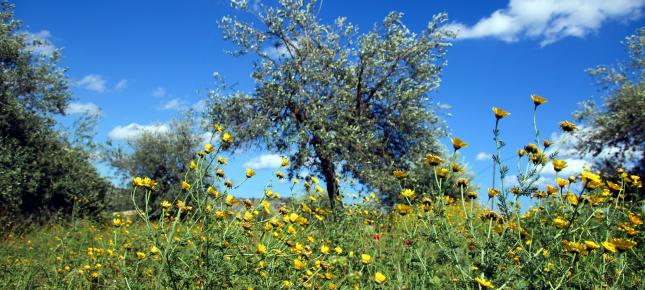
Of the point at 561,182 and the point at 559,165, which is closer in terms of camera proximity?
the point at 559,165

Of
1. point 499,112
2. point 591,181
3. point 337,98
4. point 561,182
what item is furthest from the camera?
point 337,98

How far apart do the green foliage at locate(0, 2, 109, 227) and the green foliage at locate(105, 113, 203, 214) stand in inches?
139

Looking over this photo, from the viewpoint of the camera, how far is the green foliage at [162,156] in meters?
20.4

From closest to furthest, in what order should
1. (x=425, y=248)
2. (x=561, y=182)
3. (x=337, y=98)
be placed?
(x=561, y=182), (x=425, y=248), (x=337, y=98)

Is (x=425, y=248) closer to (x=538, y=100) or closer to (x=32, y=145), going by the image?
(x=538, y=100)

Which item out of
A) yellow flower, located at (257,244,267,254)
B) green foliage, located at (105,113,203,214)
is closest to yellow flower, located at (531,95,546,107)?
yellow flower, located at (257,244,267,254)

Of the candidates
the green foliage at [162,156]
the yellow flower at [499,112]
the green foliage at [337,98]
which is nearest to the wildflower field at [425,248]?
the yellow flower at [499,112]

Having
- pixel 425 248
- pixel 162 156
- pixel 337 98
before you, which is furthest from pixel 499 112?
pixel 162 156

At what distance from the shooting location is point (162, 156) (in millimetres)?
20578

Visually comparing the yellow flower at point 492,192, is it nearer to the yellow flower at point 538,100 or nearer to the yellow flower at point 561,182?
the yellow flower at point 561,182

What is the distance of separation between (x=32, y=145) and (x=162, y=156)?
5.64 meters

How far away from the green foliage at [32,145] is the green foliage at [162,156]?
3.54 meters

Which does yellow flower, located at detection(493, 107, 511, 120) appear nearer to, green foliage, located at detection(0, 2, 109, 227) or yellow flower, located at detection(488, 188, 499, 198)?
yellow flower, located at detection(488, 188, 499, 198)

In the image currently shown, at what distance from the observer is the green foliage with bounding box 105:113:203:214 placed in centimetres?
2036
